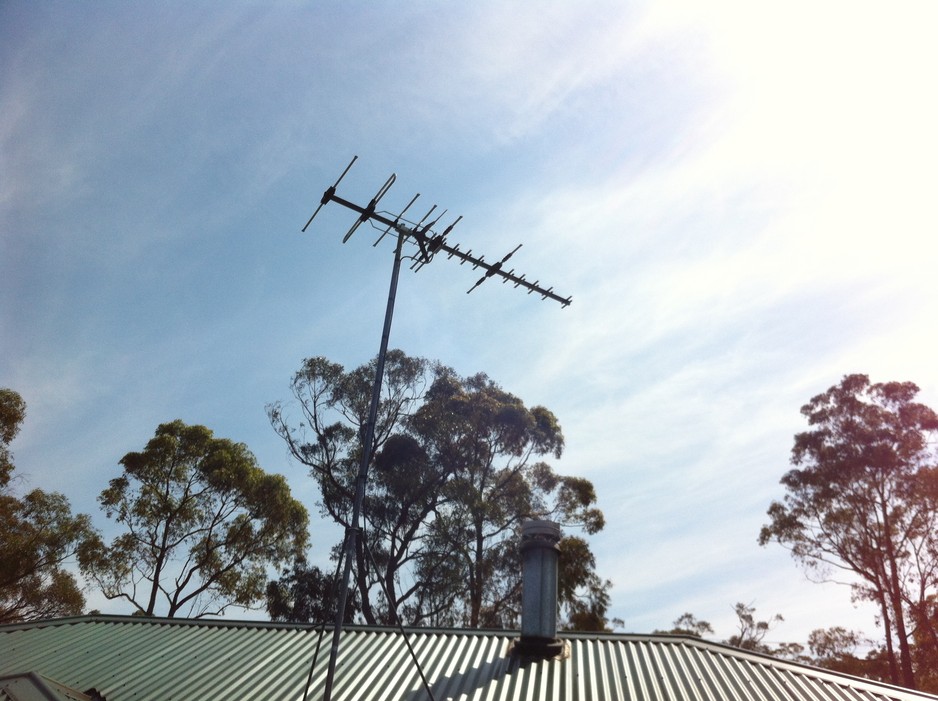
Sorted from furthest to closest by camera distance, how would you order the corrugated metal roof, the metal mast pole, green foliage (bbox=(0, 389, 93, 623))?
green foliage (bbox=(0, 389, 93, 623)) → the corrugated metal roof → the metal mast pole

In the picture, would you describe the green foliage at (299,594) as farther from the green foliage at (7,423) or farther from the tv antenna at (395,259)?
the tv antenna at (395,259)

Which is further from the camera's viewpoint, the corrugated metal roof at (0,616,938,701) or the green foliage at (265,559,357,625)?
the green foliage at (265,559,357,625)

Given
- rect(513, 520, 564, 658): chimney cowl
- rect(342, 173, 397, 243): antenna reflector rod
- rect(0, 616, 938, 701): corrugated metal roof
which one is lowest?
rect(0, 616, 938, 701): corrugated metal roof

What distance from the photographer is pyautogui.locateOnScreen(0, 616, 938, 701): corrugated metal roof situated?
7121 millimetres

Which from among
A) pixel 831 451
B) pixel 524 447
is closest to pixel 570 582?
pixel 524 447

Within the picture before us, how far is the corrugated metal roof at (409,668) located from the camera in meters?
7.12

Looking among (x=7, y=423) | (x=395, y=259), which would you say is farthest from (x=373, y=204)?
(x=7, y=423)

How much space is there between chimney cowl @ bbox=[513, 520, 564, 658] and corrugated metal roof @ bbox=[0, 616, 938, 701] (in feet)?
0.66

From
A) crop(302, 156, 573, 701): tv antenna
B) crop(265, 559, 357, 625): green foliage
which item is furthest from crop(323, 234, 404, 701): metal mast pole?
crop(265, 559, 357, 625): green foliage

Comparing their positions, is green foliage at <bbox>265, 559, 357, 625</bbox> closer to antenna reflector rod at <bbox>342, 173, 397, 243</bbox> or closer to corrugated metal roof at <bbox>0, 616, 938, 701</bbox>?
corrugated metal roof at <bbox>0, 616, 938, 701</bbox>

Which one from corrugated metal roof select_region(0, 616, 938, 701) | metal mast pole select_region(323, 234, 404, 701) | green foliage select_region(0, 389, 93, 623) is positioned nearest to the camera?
metal mast pole select_region(323, 234, 404, 701)

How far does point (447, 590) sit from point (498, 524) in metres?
2.98

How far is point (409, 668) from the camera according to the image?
785 centimetres

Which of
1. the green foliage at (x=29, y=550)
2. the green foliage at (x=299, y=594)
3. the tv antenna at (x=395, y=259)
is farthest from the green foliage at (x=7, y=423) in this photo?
the tv antenna at (x=395, y=259)
